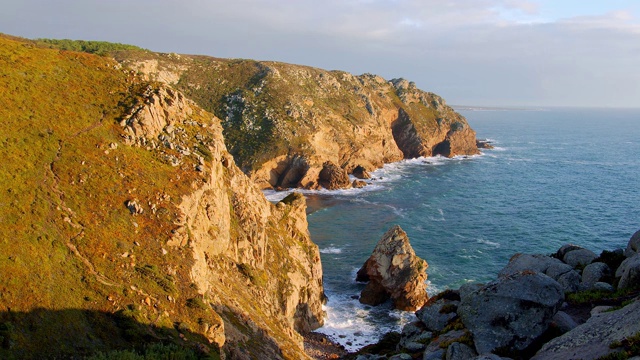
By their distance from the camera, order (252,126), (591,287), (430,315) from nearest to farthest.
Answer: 1. (591,287)
2. (430,315)
3. (252,126)

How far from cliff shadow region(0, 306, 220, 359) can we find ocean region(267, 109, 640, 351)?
1140 inches

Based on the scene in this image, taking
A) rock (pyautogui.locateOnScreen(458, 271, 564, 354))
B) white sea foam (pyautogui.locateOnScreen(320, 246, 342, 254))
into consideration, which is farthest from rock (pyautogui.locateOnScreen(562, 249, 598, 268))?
white sea foam (pyautogui.locateOnScreen(320, 246, 342, 254))

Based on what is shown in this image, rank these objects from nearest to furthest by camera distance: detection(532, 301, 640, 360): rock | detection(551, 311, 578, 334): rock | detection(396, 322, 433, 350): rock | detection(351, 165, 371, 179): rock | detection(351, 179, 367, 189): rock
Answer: detection(532, 301, 640, 360): rock
detection(551, 311, 578, 334): rock
detection(396, 322, 433, 350): rock
detection(351, 179, 367, 189): rock
detection(351, 165, 371, 179): rock

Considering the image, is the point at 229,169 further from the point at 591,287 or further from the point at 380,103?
the point at 380,103

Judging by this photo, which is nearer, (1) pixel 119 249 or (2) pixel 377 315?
(1) pixel 119 249

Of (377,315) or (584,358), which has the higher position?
(584,358)

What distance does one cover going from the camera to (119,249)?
26.8 meters

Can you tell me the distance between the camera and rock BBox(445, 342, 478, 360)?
61.3 feet

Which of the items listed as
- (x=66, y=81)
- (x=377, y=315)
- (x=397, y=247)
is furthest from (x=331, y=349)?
(x=66, y=81)

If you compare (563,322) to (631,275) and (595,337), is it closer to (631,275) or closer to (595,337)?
(595,337)

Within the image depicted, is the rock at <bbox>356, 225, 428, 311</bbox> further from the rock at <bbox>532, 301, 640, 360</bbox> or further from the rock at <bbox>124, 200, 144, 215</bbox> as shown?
the rock at <bbox>532, 301, 640, 360</bbox>

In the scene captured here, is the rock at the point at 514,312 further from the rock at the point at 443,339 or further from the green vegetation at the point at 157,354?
the green vegetation at the point at 157,354

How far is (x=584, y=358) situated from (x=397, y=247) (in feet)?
139

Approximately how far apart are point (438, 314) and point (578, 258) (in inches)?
468
